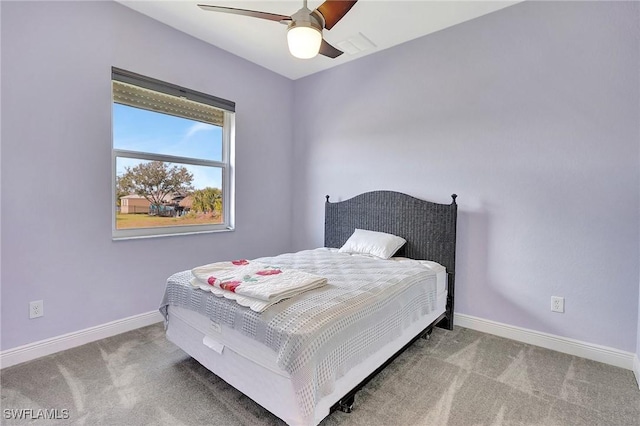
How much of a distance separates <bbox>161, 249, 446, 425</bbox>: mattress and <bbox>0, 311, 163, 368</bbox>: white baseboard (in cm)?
75

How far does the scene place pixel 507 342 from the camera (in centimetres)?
249

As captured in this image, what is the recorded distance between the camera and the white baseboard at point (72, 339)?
2080 mm

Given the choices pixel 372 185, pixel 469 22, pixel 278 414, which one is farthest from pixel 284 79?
pixel 278 414

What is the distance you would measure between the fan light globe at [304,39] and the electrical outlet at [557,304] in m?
2.52

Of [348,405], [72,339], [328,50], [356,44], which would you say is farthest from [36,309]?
[356,44]

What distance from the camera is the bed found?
138 centimetres

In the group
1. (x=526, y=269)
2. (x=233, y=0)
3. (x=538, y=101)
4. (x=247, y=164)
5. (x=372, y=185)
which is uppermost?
(x=233, y=0)

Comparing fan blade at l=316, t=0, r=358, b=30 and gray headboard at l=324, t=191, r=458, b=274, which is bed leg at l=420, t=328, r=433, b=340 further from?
fan blade at l=316, t=0, r=358, b=30

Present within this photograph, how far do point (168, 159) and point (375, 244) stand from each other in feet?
7.07

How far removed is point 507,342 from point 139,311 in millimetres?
3132

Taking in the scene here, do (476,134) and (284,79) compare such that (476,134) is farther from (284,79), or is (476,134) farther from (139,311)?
(139,311)

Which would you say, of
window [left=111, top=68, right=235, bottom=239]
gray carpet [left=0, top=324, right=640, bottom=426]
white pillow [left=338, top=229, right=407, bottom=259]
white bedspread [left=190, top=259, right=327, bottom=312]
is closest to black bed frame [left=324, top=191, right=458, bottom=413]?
white pillow [left=338, top=229, right=407, bottom=259]

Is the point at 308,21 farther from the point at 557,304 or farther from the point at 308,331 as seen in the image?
the point at 557,304

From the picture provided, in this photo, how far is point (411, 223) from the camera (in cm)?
298
